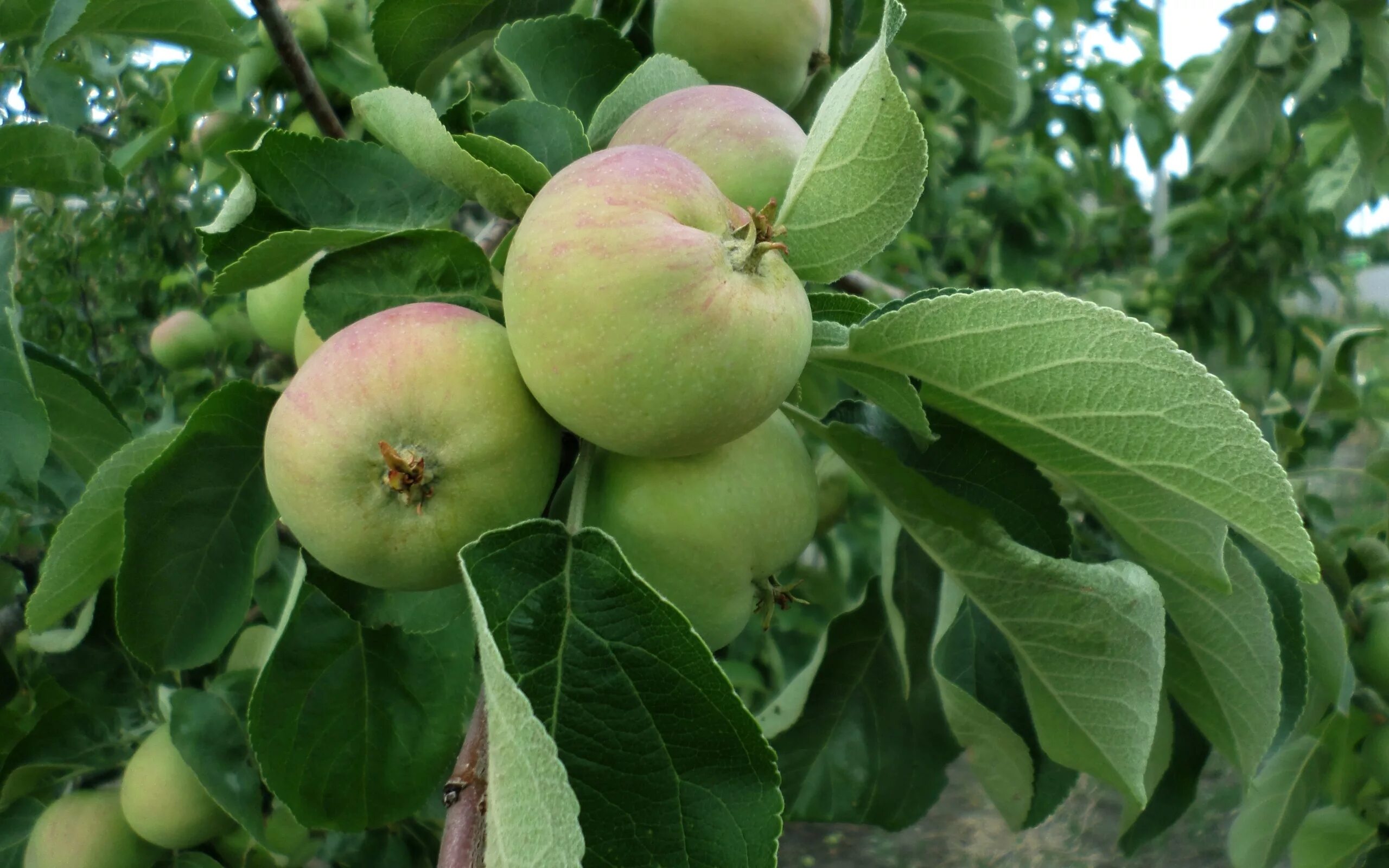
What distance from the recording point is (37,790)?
1.31 metres

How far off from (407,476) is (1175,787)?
106 cm

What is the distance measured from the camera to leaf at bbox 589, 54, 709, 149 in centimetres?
81

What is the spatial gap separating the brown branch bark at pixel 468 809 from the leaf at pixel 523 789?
0.25 ft

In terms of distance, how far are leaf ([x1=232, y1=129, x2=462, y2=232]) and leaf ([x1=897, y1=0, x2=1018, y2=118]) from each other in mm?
710

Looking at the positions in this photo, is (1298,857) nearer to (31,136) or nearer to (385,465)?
(385,465)

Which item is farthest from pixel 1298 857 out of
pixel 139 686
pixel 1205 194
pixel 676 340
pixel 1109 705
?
pixel 1205 194

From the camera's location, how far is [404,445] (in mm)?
601

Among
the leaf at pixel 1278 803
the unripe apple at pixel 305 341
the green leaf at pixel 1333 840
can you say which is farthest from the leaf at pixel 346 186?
the green leaf at pixel 1333 840

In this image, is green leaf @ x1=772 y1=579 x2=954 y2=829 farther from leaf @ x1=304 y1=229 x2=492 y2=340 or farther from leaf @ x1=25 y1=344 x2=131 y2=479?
leaf @ x1=25 y1=344 x2=131 y2=479

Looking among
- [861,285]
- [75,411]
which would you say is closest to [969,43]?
[861,285]

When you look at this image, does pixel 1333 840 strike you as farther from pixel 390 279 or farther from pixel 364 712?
pixel 390 279

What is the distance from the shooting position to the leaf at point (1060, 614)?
0.68 metres

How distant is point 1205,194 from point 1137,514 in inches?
99.2

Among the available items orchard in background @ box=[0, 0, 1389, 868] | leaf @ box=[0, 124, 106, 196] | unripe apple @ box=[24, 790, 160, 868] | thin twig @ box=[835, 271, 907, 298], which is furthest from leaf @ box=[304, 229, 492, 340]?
unripe apple @ box=[24, 790, 160, 868]
